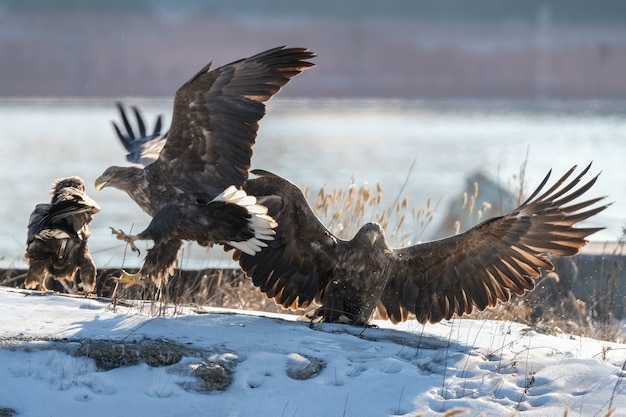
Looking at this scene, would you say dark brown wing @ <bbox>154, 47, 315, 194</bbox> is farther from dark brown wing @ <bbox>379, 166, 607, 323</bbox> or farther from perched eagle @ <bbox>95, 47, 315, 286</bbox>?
dark brown wing @ <bbox>379, 166, 607, 323</bbox>

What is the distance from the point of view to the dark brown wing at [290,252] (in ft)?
21.8

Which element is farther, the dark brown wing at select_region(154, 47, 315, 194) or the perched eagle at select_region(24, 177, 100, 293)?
the perched eagle at select_region(24, 177, 100, 293)

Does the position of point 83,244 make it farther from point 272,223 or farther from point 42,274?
point 272,223

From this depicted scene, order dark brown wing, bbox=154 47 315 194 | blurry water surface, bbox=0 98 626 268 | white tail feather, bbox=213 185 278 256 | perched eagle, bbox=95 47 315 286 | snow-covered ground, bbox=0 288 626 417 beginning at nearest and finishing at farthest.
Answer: snow-covered ground, bbox=0 288 626 417
white tail feather, bbox=213 185 278 256
perched eagle, bbox=95 47 315 286
dark brown wing, bbox=154 47 315 194
blurry water surface, bbox=0 98 626 268

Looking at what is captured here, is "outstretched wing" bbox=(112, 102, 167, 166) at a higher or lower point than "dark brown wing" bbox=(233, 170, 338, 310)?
higher

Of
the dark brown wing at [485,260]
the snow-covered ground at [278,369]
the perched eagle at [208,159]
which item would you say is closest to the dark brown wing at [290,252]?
the perched eagle at [208,159]

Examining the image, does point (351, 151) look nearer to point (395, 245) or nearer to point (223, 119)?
point (395, 245)

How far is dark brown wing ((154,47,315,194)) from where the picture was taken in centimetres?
671

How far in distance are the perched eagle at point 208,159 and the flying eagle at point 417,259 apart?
0.25 metres

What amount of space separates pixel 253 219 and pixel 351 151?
74.2 feet

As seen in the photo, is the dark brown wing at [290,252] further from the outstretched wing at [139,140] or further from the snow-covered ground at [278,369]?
the outstretched wing at [139,140]

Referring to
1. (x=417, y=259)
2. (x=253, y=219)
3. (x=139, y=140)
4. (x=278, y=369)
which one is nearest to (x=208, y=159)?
(x=253, y=219)

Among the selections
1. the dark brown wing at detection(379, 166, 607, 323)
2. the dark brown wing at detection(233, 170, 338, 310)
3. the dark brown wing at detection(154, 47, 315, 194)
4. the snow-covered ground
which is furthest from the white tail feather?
the dark brown wing at detection(379, 166, 607, 323)

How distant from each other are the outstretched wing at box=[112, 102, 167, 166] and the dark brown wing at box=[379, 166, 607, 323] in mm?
2351
